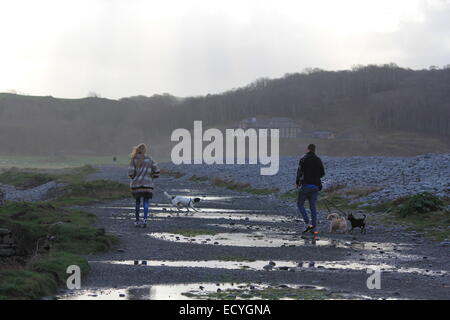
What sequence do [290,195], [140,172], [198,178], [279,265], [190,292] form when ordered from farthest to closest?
1. [198,178]
2. [290,195]
3. [140,172]
4. [279,265]
5. [190,292]

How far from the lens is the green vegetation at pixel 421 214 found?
2047 cm

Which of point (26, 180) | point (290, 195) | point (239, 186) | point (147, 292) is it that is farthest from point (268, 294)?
point (26, 180)

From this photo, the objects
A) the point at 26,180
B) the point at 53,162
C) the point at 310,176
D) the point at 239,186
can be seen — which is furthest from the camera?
the point at 53,162

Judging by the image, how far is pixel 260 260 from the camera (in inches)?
556

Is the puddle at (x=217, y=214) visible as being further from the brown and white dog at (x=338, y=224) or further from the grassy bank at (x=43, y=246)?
the grassy bank at (x=43, y=246)

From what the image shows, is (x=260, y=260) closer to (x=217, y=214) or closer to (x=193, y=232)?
(x=193, y=232)

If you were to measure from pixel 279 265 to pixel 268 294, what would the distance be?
11.1 ft

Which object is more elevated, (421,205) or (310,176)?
(310,176)

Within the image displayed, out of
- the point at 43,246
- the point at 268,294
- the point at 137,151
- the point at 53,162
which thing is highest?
the point at 137,151

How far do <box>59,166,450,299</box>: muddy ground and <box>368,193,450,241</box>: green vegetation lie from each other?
987 mm

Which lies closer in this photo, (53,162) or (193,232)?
(193,232)

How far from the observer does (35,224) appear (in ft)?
56.1

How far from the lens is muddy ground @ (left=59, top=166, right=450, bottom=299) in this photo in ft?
35.4
